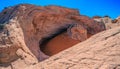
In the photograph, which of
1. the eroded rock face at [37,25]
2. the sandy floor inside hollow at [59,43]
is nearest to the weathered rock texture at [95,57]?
the eroded rock face at [37,25]

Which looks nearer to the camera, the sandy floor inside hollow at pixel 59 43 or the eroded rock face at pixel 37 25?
the eroded rock face at pixel 37 25

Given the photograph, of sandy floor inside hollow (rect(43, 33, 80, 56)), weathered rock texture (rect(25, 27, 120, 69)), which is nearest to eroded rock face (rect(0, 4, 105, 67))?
sandy floor inside hollow (rect(43, 33, 80, 56))

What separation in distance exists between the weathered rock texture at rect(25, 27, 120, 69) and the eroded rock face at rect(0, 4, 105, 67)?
4.46 metres

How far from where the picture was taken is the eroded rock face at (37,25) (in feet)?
→ 34.5

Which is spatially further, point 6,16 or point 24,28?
point 6,16

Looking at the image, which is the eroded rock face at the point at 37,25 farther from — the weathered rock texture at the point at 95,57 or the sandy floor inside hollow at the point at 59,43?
the weathered rock texture at the point at 95,57

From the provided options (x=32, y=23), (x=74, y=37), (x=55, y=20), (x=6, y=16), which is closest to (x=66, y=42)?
(x=74, y=37)

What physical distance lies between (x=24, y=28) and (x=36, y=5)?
1667 mm

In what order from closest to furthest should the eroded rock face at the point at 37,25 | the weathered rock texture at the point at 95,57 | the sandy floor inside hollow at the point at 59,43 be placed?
1. the weathered rock texture at the point at 95,57
2. the eroded rock face at the point at 37,25
3. the sandy floor inside hollow at the point at 59,43

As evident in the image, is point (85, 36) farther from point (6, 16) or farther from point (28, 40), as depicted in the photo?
point (6, 16)

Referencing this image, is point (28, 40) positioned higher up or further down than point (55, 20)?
further down

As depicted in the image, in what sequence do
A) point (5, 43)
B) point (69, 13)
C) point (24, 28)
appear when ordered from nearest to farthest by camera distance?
1. point (5, 43)
2. point (24, 28)
3. point (69, 13)

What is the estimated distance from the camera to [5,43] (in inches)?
408

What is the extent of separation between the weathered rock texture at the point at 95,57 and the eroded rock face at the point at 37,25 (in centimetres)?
446
